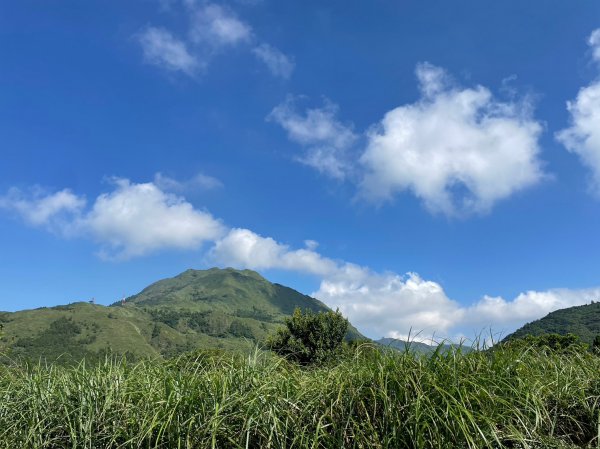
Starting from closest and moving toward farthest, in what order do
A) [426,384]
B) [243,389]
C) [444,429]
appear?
1. [444,429]
2. [426,384]
3. [243,389]

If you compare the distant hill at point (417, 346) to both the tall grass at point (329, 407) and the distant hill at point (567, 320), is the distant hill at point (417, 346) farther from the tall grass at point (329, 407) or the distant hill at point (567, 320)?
the distant hill at point (567, 320)

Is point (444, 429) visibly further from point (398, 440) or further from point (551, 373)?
point (551, 373)

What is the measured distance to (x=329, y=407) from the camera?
400 centimetres

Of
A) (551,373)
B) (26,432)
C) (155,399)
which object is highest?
(551,373)

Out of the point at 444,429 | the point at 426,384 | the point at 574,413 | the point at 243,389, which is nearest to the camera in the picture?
the point at 444,429

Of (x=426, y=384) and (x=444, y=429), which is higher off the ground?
(x=426, y=384)

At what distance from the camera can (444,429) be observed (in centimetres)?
350

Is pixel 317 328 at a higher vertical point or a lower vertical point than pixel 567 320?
lower

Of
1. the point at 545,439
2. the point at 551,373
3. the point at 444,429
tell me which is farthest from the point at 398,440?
the point at 551,373

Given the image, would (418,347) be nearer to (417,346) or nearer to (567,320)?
(417,346)

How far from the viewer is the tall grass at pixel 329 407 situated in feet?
11.7

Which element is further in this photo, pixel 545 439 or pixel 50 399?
pixel 50 399

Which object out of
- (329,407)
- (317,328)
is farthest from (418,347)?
(317,328)

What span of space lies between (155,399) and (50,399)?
3.73 feet
